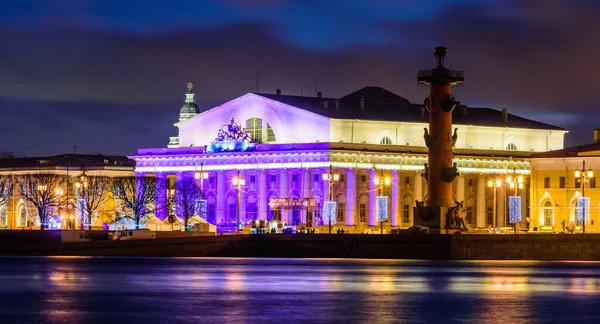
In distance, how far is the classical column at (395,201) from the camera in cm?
14512

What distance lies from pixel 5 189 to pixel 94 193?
24761 millimetres

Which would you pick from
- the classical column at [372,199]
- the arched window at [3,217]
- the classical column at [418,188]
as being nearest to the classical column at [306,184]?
the classical column at [372,199]

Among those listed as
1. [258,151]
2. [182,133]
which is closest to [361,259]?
[258,151]

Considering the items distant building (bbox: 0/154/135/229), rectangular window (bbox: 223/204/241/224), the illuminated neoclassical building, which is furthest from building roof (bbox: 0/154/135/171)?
rectangular window (bbox: 223/204/241/224)

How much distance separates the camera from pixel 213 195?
499ft

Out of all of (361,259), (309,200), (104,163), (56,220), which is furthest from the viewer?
(104,163)

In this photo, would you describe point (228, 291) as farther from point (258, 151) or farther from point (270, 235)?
point (258, 151)

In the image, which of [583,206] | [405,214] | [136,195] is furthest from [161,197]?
[583,206]

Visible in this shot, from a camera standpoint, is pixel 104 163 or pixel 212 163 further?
pixel 104 163

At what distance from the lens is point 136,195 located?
156m

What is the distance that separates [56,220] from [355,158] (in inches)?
1344

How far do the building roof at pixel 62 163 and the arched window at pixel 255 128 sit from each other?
35.2 m

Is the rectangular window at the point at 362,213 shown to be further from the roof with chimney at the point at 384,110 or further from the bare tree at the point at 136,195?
the bare tree at the point at 136,195

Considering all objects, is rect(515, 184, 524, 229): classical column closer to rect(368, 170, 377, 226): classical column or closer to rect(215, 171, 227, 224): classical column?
rect(368, 170, 377, 226): classical column
